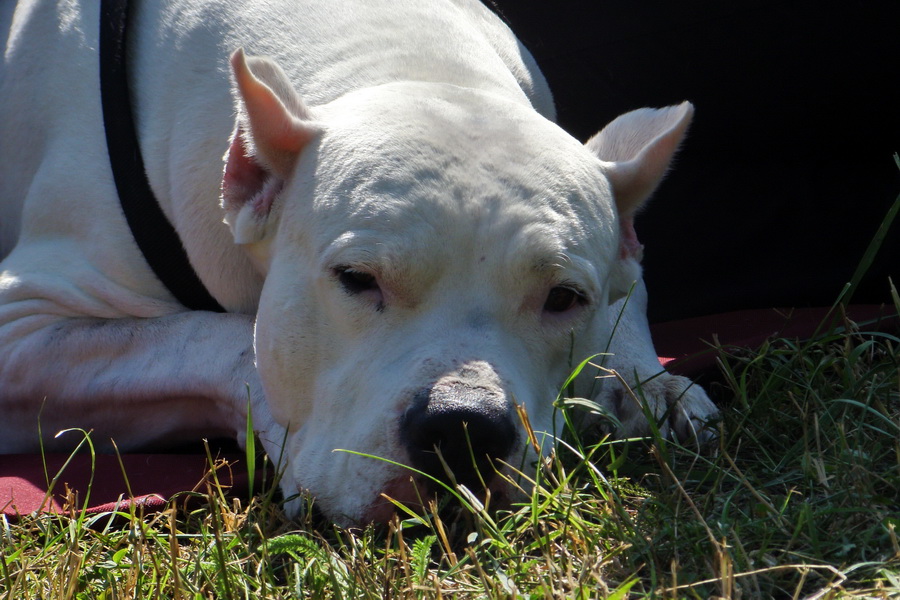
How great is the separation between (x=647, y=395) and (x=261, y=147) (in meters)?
1.24

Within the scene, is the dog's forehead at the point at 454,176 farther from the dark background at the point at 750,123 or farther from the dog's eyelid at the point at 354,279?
the dark background at the point at 750,123

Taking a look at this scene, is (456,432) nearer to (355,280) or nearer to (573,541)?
(573,541)

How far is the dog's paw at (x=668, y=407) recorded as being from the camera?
2627mm

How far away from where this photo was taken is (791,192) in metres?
4.37

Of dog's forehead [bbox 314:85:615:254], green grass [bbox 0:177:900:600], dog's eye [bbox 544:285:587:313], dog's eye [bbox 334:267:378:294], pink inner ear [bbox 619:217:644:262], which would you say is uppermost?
dog's forehead [bbox 314:85:615:254]

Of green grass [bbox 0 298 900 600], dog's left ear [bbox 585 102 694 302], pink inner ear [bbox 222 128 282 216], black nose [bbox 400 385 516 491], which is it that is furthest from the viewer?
dog's left ear [bbox 585 102 694 302]

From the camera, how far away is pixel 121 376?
9.91 feet

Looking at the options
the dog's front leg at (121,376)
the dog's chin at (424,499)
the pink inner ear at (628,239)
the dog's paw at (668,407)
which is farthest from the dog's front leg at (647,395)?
the dog's front leg at (121,376)

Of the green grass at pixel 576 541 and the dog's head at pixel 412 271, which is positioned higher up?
the dog's head at pixel 412 271

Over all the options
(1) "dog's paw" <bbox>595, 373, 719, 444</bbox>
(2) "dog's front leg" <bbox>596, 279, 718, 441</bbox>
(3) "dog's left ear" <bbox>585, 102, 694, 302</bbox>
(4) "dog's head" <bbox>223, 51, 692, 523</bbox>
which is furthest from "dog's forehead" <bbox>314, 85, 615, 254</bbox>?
(1) "dog's paw" <bbox>595, 373, 719, 444</bbox>

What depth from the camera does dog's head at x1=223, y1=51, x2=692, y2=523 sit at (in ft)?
6.69

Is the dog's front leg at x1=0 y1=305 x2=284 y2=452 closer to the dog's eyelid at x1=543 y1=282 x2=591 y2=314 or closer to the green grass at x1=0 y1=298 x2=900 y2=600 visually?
the green grass at x1=0 y1=298 x2=900 y2=600

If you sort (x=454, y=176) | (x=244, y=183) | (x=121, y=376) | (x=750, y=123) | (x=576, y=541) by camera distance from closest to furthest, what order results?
1. (x=576, y=541)
2. (x=454, y=176)
3. (x=244, y=183)
4. (x=121, y=376)
5. (x=750, y=123)

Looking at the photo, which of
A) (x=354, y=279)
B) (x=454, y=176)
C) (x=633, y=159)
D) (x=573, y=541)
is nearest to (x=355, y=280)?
(x=354, y=279)
